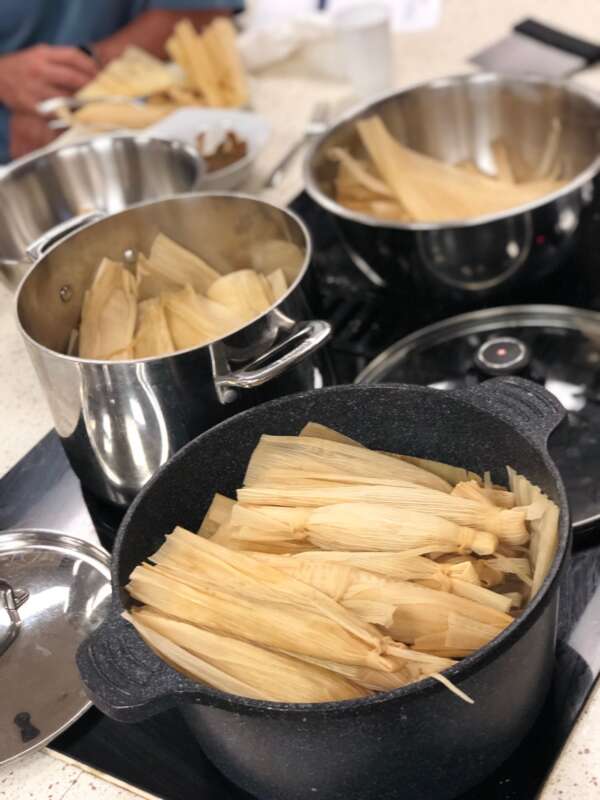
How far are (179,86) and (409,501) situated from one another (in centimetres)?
109

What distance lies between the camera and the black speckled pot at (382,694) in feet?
1.65

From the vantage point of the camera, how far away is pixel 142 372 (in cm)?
73

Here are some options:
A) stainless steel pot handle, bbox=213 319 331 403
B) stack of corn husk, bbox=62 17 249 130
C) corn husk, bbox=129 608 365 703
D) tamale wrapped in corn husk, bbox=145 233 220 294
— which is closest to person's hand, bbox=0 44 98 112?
stack of corn husk, bbox=62 17 249 130

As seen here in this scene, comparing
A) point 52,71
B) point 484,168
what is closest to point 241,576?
point 484,168

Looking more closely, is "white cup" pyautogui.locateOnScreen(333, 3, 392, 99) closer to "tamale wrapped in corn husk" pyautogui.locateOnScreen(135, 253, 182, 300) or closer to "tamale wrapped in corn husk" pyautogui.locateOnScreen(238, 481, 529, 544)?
"tamale wrapped in corn husk" pyautogui.locateOnScreen(135, 253, 182, 300)

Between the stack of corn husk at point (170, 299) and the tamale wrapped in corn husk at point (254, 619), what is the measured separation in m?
0.30

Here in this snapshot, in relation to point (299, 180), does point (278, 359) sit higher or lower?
higher

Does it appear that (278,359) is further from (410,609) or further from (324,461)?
(410,609)

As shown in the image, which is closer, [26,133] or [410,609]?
[410,609]

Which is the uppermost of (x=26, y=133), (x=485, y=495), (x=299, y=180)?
(x=485, y=495)

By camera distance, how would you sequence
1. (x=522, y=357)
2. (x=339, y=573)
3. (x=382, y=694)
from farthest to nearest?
(x=522, y=357) → (x=339, y=573) → (x=382, y=694)

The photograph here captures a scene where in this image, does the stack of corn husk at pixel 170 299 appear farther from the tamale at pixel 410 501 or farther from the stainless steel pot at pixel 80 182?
the stainless steel pot at pixel 80 182

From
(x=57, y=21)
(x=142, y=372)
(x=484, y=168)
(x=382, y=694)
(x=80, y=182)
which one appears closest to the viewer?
(x=382, y=694)

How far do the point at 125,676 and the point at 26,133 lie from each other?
1.77 m
